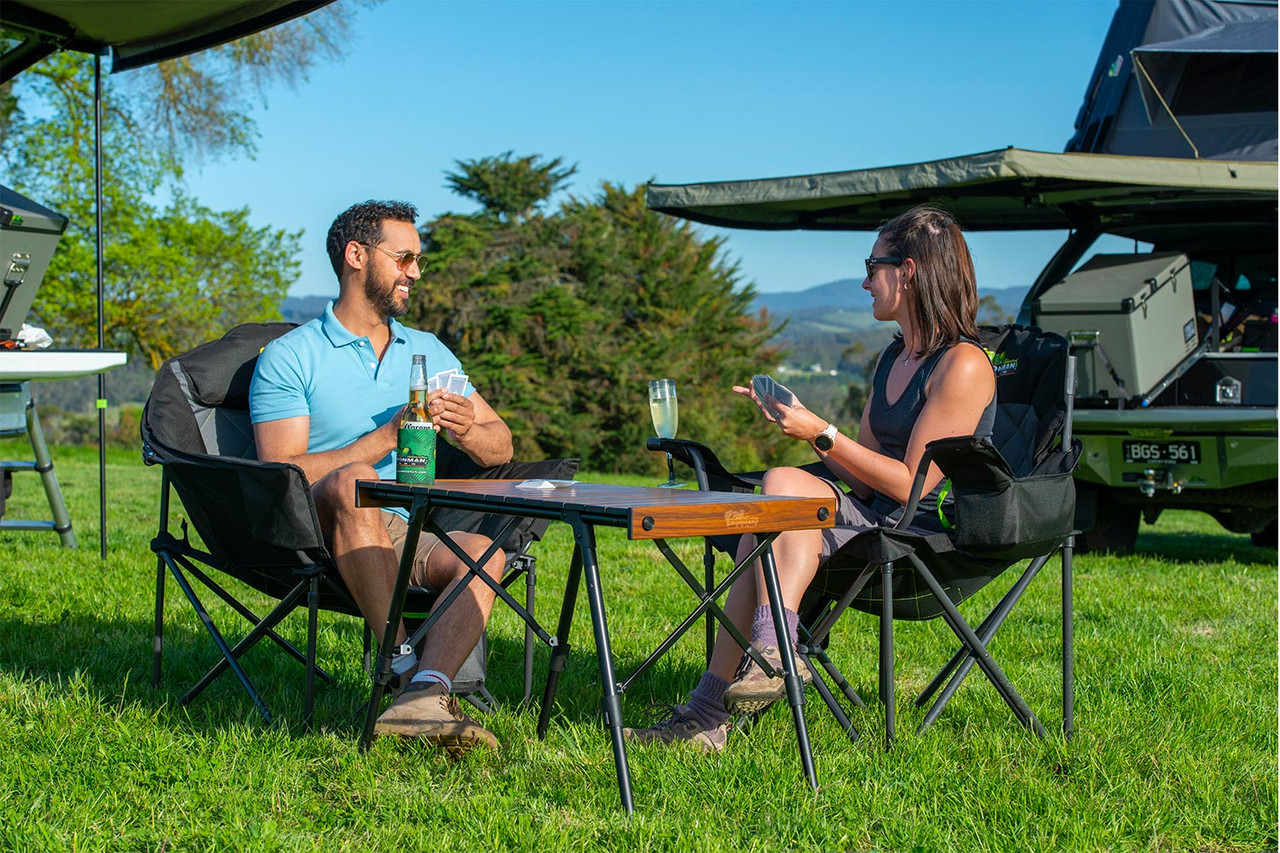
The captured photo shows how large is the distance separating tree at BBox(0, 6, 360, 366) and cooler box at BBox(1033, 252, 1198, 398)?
14.0 meters

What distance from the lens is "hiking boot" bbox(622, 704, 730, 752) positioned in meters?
2.73

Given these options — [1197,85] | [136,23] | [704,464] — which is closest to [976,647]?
[704,464]

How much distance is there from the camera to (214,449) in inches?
130

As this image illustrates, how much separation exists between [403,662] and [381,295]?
1.02 m

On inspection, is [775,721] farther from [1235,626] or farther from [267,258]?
[267,258]

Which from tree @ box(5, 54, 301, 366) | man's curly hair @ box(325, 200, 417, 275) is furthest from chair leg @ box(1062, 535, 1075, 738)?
tree @ box(5, 54, 301, 366)

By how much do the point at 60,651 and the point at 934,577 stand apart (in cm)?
252

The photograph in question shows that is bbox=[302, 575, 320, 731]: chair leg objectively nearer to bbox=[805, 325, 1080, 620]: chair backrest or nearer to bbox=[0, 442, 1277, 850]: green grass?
bbox=[0, 442, 1277, 850]: green grass

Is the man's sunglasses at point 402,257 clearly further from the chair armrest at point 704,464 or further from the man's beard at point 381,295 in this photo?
the chair armrest at point 704,464

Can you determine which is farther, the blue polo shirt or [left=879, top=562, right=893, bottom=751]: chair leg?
the blue polo shirt

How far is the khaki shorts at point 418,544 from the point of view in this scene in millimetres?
3037

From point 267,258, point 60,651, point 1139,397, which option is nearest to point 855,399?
→ point 267,258

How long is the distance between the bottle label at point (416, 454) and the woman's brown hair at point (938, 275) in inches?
48.0

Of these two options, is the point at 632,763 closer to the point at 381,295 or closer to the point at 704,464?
the point at 704,464
